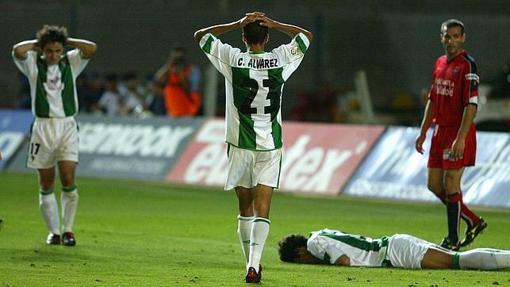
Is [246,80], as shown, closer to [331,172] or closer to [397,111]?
[331,172]

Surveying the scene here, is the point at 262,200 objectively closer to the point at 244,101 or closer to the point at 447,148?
the point at 244,101

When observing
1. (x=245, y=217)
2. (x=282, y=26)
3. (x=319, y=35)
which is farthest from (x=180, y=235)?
(x=319, y=35)

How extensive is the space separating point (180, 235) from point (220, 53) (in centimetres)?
407

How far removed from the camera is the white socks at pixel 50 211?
44.6 ft

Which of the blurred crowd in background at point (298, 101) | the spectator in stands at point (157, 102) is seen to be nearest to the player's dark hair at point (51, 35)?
the spectator in stands at point (157, 102)

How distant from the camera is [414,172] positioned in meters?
19.4

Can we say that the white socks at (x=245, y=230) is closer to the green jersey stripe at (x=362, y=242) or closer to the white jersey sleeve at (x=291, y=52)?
the green jersey stripe at (x=362, y=242)

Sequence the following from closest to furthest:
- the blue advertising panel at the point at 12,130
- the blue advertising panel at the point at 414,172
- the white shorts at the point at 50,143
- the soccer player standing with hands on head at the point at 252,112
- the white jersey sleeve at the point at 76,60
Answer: the soccer player standing with hands on head at the point at 252,112 < the white shorts at the point at 50,143 < the white jersey sleeve at the point at 76,60 < the blue advertising panel at the point at 414,172 < the blue advertising panel at the point at 12,130

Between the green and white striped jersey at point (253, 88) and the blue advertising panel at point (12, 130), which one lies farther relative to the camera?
the blue advertising panel at point (12, 130)

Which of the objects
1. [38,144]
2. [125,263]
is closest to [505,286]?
[125,263]

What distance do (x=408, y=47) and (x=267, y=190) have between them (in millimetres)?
18666

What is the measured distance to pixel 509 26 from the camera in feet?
88.1

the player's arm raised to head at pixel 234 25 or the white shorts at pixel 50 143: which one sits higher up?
the player's arm raised to head at pixel 234 25

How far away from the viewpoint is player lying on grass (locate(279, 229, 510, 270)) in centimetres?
A: 1141
